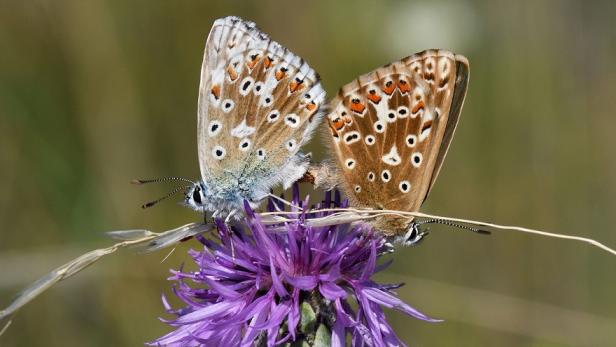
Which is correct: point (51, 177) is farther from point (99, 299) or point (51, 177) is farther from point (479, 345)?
point (479, 345)

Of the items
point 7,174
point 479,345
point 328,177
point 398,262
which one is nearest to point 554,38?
point 398,262

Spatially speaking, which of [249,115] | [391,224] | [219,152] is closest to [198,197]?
[219,152]

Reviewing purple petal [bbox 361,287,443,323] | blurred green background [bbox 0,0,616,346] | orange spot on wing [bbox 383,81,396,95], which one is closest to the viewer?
purple petal [bbox 361,287,443,323]

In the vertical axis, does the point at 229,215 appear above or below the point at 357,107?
below

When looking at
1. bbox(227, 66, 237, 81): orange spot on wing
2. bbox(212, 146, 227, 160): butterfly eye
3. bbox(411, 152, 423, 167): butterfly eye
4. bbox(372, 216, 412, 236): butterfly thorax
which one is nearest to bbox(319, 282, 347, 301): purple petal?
bbox(372, 216, 412, 236): butterfly thorax

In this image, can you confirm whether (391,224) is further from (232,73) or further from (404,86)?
(232,73)

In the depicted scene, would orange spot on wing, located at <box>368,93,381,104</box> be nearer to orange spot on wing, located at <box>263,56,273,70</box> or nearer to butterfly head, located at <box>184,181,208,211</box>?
orange spot on wing, located at <box>263,56,273,70</box>

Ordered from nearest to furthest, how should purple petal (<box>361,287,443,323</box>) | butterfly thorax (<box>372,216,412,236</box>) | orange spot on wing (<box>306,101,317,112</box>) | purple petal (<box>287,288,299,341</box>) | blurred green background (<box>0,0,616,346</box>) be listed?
1. purple petal (<box>287,288,299,341</box>)
2. purple petal (<box>361,287,443,323</box>)
3. butterfly thorax (<box>372,216,412,236</box>)
4. orange spot on wing (<box>306,101,317,112</box>)
5. blurred green background (<box>0,0,616,346</box>)
